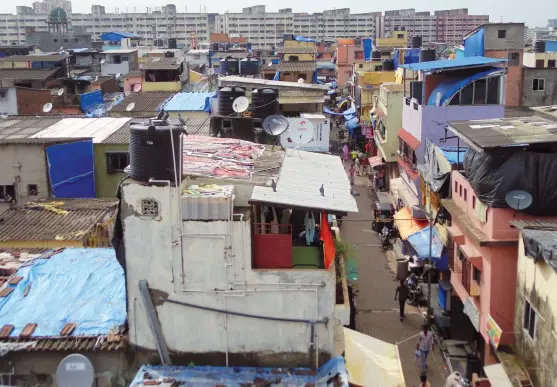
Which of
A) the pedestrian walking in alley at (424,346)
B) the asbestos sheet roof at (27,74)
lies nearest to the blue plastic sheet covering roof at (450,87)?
the pedestrian walking in alley at (424,346)

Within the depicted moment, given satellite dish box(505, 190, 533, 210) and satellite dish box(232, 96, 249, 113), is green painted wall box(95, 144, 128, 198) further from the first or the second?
satellite dish box(505, 190, 533, 210)

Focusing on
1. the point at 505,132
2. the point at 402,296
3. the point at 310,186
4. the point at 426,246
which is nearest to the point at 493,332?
the point at 505,132

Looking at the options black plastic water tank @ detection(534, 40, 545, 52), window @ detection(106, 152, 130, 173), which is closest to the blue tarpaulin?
window @ detection(106, 152, 130, 173)

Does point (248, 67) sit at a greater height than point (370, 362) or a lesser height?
greater

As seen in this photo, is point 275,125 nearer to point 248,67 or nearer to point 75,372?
point 75,372

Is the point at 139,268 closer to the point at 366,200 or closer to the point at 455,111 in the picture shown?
the point at 455,111


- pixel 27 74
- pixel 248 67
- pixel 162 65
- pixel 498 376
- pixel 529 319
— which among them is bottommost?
pixel 498 376

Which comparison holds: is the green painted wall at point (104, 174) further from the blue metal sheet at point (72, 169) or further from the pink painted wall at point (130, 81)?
the pink painted wall at point (130, 81)
